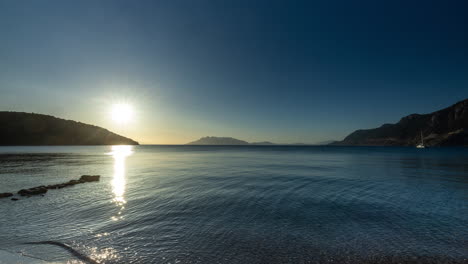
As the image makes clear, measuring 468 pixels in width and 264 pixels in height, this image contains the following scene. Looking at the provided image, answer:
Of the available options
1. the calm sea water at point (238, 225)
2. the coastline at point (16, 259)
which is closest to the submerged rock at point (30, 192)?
the calm sea water at point (238, 225)

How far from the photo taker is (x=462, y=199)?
19031 millimetres

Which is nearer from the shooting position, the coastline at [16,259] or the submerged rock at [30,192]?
the coastline at [16,259]

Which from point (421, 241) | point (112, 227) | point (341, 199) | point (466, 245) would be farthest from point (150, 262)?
point (341, 199)

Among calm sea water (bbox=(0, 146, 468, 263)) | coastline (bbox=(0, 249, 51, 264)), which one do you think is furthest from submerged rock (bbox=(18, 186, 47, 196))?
coastline (bbox=(0, 249, 51, 264))

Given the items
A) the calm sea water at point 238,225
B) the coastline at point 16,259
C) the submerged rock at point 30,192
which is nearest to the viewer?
the coastline at point 16,259

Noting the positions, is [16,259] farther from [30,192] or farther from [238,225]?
[30,192]

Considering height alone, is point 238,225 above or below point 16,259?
below

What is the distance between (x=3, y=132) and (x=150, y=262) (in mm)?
300376

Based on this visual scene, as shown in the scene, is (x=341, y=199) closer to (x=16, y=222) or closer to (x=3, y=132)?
(x=16, y=222)

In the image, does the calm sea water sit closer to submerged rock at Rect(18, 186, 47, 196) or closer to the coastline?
the coastline

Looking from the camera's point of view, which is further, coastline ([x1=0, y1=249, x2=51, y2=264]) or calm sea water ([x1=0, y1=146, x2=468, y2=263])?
calm sea water ([x1=0, y1=146, x2=468, y2=263])

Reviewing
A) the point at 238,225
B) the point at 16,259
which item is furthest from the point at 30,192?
the point at 238,225

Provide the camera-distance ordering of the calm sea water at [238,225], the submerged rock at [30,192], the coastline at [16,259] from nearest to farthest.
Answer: the coastline at [16,259], the calm sea water at [238,225], the submerged rock at [30,192]

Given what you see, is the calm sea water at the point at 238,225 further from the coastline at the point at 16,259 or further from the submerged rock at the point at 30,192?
the submerged rock at the point at 30,192
